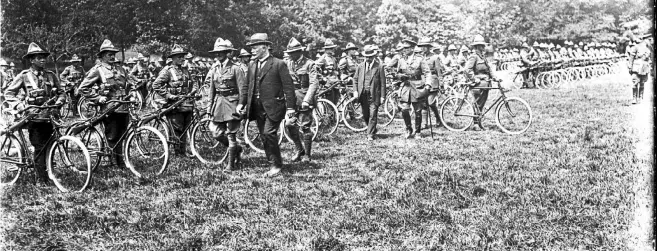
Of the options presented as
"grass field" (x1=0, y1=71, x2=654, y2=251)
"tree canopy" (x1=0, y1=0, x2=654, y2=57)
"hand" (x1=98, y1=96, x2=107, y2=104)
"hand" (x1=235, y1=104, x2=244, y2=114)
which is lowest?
"grass field" (x1=0, y1=71, x2=654, y2=251)

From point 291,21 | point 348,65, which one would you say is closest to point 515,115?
point 348,65

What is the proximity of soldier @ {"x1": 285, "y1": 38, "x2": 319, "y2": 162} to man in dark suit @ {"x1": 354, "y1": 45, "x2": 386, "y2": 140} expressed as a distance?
911mm

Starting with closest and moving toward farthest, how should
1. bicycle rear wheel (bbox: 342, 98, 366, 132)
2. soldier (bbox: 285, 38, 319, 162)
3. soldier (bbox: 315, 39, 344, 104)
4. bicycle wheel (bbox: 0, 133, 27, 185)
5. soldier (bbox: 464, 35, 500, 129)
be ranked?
bicycle wheel (bbox: 0, 133, 27, 185), soldier (bbox: 285, 38, 319, 162), soldier (bbox: 464, 35, 500, 129), bicycle rear wheel (bbox: 342, 98, 366, 132), soldier (bbox: 315, 39, 344, 104)

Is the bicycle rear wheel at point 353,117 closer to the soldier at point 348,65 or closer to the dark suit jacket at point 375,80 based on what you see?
the dark suit jacket at point 375,80

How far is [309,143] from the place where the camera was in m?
8.48

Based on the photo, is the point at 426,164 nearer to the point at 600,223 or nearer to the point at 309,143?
the point at 309,143

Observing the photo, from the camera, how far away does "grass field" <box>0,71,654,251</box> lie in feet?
15.5

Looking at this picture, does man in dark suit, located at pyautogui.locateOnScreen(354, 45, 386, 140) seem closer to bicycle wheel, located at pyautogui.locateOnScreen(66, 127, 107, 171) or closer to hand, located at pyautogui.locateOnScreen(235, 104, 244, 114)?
hand, located at pyautogui.locateOnScreen(235, 104, 244, 114)

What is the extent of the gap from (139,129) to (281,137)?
2797 mm

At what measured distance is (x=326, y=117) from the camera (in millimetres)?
10438

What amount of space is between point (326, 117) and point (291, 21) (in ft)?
112

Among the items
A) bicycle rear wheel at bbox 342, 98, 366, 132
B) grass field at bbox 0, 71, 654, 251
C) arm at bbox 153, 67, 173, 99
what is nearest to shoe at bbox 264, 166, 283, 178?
grass field at bbox 0, 71, 654, 251

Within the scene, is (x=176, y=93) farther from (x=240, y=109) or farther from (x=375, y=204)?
(x=375, y=204)

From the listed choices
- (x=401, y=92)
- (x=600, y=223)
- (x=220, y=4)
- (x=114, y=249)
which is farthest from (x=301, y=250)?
(x=220, y=4)
